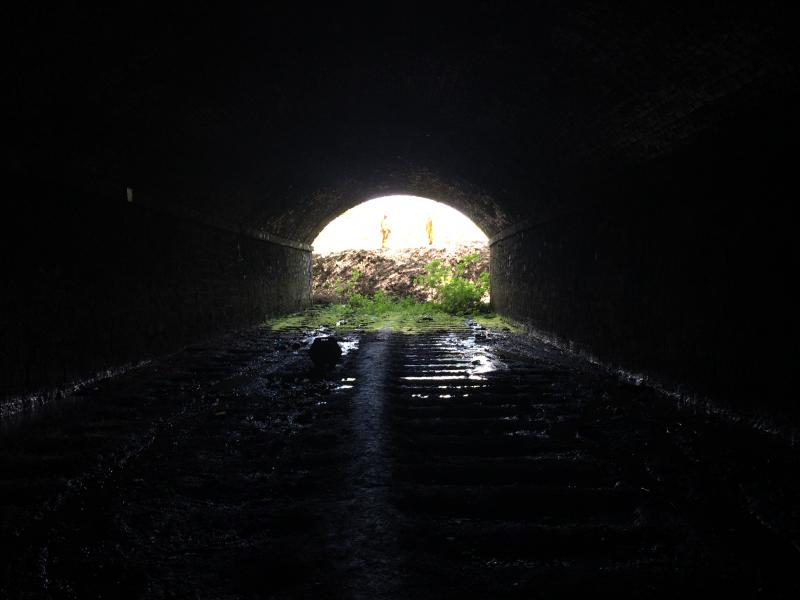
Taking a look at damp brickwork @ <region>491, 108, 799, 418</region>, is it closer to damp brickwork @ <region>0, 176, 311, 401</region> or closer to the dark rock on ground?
the dark rock on ground

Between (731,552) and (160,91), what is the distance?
462 centimetres

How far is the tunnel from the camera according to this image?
6.52ft

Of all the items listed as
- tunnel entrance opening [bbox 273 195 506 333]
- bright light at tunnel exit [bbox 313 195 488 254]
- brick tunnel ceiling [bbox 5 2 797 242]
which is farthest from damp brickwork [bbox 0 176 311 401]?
bright light at tunnel exit [bbox 313 195 488 254]

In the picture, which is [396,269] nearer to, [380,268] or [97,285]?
[380,268]

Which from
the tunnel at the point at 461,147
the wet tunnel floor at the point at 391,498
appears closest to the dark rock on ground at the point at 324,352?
the tunnel at the point at 461,147

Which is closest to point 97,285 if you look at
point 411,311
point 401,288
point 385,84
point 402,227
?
point 385,84

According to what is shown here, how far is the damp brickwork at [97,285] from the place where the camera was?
3703mm

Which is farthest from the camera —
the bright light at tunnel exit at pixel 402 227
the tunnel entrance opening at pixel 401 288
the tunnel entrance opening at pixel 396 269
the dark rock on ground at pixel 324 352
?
the bright light at tunnel exit at pixel 402 227

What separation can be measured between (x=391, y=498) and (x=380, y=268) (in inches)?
590

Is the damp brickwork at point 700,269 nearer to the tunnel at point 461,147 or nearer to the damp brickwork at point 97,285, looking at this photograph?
the tunnel at point 461,147

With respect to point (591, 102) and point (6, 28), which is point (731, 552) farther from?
point (6, 28)

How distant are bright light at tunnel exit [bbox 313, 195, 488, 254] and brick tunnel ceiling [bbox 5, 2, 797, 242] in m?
33.0

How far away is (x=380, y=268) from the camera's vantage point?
55.8 feet

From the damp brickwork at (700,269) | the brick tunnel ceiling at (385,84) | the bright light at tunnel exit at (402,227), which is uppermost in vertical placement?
the bright light at tunnel exit at (402,227)
